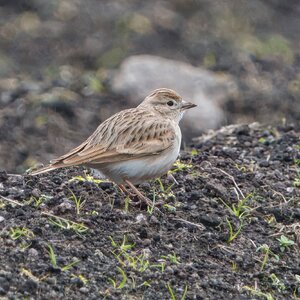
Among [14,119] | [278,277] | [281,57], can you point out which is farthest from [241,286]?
[281,57]

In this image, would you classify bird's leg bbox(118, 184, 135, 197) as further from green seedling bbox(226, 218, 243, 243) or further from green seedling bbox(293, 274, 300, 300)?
green seedling bbox(293, 274, 300, 300)

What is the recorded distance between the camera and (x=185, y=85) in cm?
1410

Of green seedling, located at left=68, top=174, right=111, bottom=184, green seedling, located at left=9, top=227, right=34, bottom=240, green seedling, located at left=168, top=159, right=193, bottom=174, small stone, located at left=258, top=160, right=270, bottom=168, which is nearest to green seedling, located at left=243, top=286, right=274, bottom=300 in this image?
green seedling, located at left=9, top=227, right=34, bottom=240

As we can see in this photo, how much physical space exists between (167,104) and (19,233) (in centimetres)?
272

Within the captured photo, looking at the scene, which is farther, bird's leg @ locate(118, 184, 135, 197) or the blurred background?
the blurred background

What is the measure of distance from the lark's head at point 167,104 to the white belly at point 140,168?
3.13 ft

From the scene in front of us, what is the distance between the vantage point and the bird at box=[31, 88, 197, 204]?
830cm

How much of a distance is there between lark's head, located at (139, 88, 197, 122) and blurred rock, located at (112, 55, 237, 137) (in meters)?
3.86

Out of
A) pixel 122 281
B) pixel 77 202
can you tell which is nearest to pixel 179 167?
pixel 77 202

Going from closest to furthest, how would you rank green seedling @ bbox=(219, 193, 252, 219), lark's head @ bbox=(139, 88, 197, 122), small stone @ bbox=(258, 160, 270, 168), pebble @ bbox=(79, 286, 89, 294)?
1. pebble @ bbox=(79, 286, 89, 294)
2. green seedling @ bbox=(219, 193, 252, 219)
3. lark's head @ bbox=(139, 88, 197, 122)
4. small stone @ bbox=(258, 160, 270, 168)

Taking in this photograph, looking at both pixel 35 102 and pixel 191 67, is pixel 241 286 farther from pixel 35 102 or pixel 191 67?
pixel 191 67

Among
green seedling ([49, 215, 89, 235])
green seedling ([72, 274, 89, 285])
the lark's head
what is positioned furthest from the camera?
the lark's head

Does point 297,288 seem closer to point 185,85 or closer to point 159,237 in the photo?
point 159,237

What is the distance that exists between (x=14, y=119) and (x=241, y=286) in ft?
21.5
